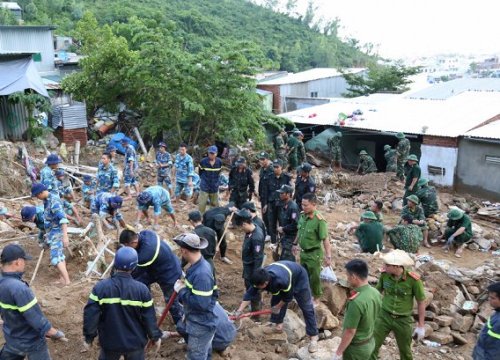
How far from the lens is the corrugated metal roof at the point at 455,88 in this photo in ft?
72.9

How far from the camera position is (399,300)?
17.2 ft

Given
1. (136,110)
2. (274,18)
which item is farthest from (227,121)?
(274,18)

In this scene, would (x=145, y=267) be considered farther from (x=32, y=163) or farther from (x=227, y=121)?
(x=227, y=121)

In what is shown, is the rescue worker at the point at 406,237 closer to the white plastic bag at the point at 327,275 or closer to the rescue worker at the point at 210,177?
the white plastic bag at the point at 327,275

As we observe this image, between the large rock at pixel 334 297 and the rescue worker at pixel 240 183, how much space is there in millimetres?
3570

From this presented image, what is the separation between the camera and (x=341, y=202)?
46.2 ft

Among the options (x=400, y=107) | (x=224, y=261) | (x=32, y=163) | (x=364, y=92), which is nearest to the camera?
(x=224, y=261)

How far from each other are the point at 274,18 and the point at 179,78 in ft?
172

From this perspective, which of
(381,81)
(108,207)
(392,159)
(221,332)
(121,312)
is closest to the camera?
(121,312)

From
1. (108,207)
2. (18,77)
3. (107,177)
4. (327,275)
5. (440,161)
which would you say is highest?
(18,77)

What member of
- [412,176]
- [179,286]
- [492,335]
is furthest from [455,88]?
[179,286]

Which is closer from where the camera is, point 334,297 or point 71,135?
point 334,297

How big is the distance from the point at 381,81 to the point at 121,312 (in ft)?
95.1

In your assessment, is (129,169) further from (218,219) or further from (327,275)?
(327,275)
